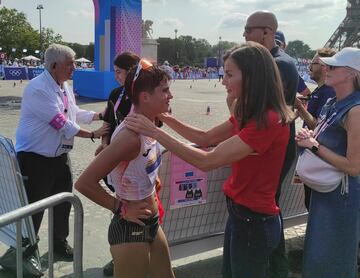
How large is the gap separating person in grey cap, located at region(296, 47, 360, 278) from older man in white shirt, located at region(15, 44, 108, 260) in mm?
1795

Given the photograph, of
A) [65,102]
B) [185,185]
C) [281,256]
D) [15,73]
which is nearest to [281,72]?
[185,185]

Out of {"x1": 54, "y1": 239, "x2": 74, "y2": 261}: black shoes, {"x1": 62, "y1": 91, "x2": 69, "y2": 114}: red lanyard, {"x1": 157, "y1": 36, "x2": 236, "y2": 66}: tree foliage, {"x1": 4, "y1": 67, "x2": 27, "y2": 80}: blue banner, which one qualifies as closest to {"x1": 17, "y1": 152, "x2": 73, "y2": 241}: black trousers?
{"x1": 54, "y1": 239, "x2": 74, "y2": 261}: black shoes

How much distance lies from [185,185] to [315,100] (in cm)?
164

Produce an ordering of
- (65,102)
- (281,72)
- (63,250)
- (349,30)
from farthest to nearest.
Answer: (349,30)
(63,250)
(65,102)
(281,72)

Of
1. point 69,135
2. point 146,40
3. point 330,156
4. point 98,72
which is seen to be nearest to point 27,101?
point 69,135

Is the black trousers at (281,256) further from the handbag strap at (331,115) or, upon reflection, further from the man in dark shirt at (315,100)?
the handbag strap at (331,115)

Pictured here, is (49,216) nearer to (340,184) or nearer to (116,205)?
(116,205)

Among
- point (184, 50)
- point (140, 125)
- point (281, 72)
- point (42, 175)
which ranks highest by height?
point (184, 50)

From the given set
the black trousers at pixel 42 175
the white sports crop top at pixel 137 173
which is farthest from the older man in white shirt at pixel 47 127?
the white sports crop top at pixel 137 173

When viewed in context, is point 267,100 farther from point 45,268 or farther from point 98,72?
point 98,72

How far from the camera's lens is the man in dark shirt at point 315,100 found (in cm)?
377

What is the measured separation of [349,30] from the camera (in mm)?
65500

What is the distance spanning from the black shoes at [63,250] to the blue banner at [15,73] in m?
31.2

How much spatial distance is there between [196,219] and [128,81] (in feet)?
6.20
